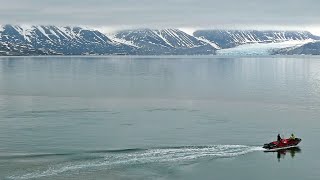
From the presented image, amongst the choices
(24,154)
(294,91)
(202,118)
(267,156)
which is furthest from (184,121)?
(294,91)

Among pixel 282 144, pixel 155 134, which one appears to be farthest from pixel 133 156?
pixel 282 144

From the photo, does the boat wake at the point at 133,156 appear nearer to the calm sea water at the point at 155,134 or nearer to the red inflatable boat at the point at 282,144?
the calm sea water at the point at 155,134

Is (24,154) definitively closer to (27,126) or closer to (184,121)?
(27,126)

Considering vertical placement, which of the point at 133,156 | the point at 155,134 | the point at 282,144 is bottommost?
the point at 133,156

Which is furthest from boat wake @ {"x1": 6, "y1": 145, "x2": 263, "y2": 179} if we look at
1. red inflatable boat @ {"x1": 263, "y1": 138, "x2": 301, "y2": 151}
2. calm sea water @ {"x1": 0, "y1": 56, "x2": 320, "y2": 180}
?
red inflatable boat @ {"x1": 263, "y1": 138, "x2": 301, "y2": 151}

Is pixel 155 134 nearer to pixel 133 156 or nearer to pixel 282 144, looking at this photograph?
pixel 133 156

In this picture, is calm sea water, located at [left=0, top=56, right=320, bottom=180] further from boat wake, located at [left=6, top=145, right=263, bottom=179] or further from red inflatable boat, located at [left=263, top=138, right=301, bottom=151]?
red inflatable boat, located at [left=263, top=138, right=301, bottom=151]

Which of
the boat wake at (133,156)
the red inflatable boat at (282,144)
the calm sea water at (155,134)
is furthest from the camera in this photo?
the red inflatable boat at (282,144)

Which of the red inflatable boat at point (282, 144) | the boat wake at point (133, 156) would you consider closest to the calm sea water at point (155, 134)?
the boat wake at point (133, 156)
